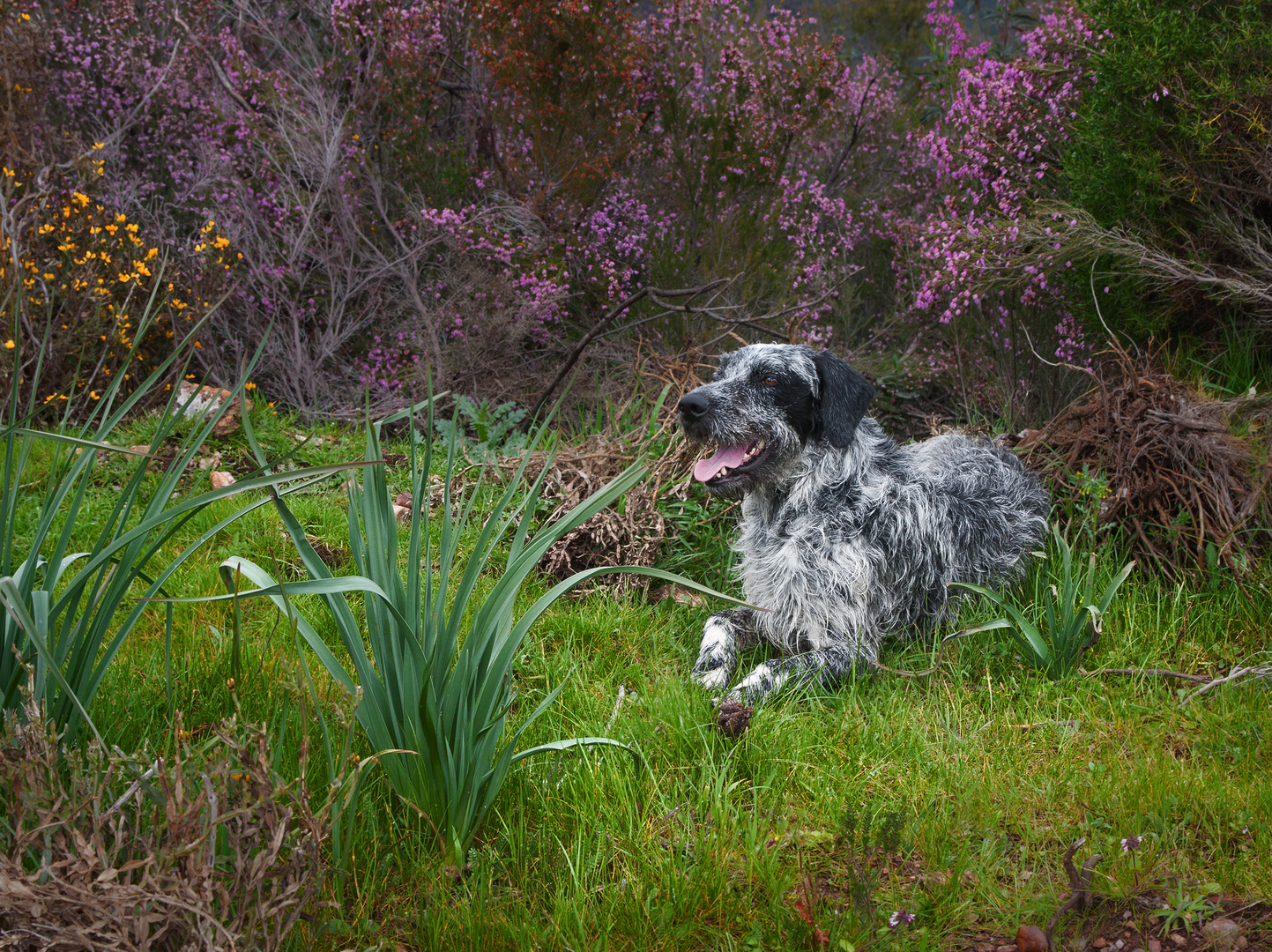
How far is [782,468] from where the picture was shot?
3.59m

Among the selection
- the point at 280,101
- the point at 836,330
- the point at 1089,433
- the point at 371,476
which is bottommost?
the point at 836,330

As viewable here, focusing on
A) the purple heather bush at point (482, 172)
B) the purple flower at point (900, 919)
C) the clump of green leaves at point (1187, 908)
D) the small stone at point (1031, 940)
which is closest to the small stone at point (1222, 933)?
the clump of green leaves at point (1187, 908)

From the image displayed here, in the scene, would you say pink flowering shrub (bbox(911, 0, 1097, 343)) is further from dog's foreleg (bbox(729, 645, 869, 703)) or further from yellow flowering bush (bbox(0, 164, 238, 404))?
yellow flowering bush (bbox(0, 164, 238, 404))

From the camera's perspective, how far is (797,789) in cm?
272

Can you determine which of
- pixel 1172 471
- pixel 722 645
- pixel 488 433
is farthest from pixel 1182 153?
pixel 488 433

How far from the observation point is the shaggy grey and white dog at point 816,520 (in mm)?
3500

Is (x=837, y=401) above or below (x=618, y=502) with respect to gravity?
above

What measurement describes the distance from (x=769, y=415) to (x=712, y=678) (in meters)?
1.00

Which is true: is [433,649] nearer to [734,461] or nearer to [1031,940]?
[1031,940]

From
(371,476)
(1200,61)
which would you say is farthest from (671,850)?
(1200,61)

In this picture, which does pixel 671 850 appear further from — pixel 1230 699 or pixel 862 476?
pixel 1230 699

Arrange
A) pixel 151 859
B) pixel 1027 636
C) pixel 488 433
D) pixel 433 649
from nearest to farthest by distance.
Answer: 1. pixel 151 859
2. pixel 433 649
3. pixel 1027 636
4. pixel 488 433

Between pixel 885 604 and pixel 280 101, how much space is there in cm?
688

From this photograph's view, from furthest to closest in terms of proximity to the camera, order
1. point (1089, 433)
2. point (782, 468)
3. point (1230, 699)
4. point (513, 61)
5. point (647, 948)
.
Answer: point (513, 61)
point (1089, 433)
point (782, 468)
point (1230, 699)
point (647, 948)
